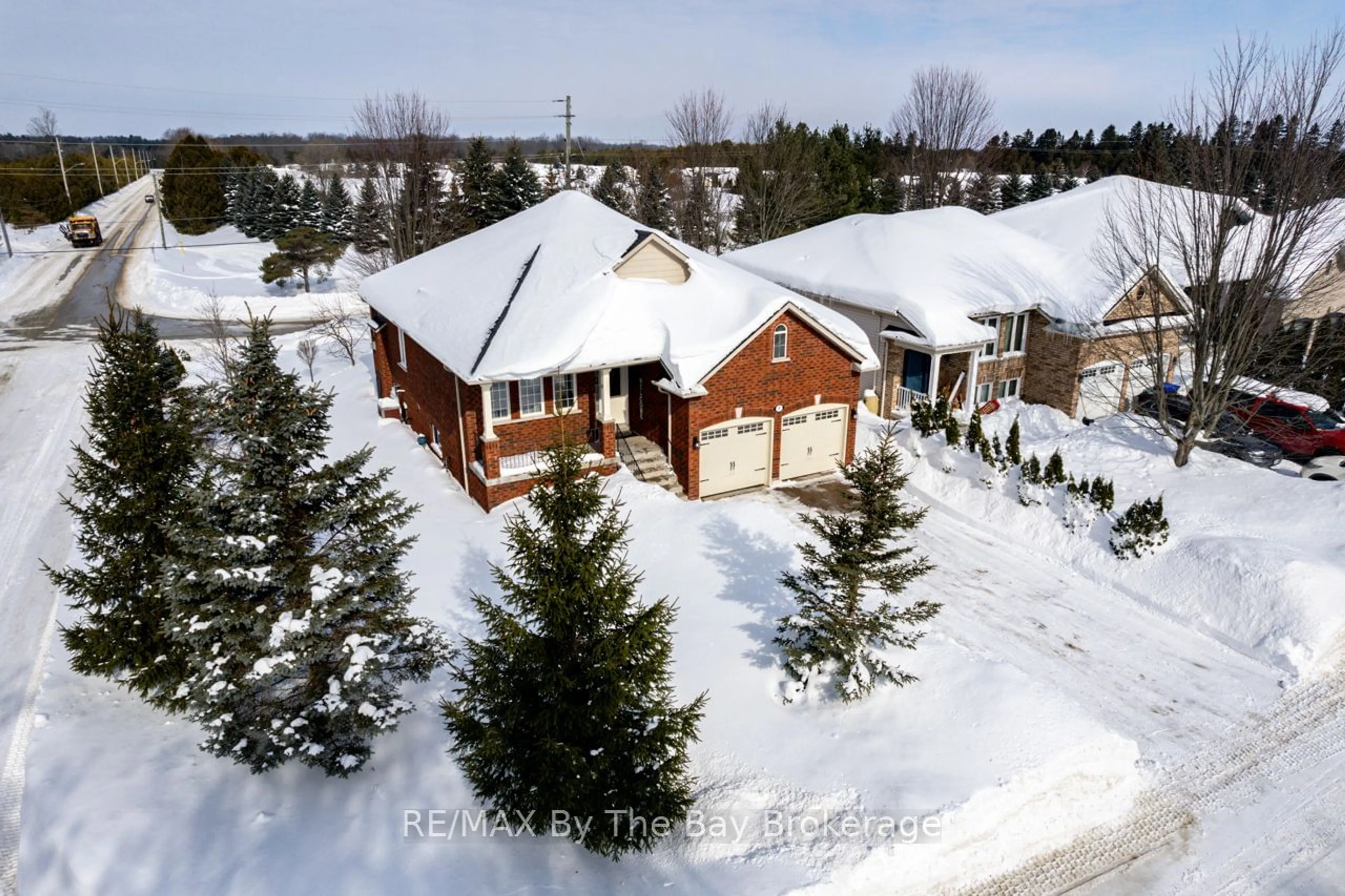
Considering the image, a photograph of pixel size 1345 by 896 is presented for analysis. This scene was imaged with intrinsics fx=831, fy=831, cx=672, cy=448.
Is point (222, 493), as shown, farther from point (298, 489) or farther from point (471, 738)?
point (471, 738)

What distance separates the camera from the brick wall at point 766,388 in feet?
63.5

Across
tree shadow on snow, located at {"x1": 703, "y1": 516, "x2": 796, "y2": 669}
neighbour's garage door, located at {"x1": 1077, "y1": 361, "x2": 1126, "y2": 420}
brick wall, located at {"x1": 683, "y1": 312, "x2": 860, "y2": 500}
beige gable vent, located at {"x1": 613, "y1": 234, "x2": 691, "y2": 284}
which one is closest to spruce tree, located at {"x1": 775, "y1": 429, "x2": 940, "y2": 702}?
tree shadow on snow, located at {"x1": 703, "y1": 516, "x2": 796, "y2": 669}

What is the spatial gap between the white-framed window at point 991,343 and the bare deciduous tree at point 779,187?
2353 cm

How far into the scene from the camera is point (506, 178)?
5278 cm

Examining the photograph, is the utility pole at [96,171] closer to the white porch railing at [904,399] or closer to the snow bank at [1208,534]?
the white porch railing at [904,399]

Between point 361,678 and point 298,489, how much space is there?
2.52 m

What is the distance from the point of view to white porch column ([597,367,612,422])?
19516 millimetres

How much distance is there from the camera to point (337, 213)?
60.1 metres

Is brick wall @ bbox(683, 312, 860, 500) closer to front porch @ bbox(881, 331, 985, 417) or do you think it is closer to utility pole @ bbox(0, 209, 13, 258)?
front porch @ bbox(881, 331, 985, 417)

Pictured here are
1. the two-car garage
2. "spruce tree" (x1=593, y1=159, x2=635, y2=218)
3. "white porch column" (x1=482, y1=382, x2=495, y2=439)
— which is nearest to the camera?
"white porch column" (x1=482, y1=382, x2=495, y2=439)

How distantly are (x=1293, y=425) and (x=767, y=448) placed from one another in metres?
14.5

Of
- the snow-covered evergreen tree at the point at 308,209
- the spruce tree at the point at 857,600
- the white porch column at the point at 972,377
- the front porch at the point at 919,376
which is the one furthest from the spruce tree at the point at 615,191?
the spruce tree at the point at 857,600

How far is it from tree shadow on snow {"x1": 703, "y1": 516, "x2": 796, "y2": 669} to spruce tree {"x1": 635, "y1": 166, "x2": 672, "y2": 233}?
3837 cm

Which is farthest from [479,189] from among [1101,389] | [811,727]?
[811,727]
